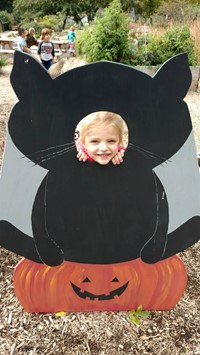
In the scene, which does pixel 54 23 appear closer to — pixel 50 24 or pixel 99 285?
pixel 50 24

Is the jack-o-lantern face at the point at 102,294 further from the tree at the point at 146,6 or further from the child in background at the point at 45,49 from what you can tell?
the tree at the point at 146,6

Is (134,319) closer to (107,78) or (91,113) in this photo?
(91,113)

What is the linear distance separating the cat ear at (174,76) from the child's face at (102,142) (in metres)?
0.27

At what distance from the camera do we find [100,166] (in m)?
1.59

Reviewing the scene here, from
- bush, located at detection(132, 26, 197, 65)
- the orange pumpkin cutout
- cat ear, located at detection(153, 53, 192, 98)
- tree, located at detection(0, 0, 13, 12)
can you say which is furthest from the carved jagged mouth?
tree, located at detection(0, 0, 13, 12)

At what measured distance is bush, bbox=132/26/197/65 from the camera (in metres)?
7.12

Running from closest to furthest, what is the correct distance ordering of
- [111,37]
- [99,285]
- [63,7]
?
Answer: [99,285], [111,37], [63,7]

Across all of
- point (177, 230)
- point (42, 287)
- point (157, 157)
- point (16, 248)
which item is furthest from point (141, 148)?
point (42, 287)

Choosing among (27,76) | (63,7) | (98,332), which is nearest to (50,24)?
(63,7)

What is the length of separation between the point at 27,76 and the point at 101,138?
400mm

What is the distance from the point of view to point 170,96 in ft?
4.89

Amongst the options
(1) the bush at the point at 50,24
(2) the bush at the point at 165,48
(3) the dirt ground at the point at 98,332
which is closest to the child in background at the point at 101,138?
(3) the dirt ground at the point at 98,332

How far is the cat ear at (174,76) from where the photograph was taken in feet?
4.72

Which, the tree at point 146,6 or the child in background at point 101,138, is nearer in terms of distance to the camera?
the child in background at point 101,138
